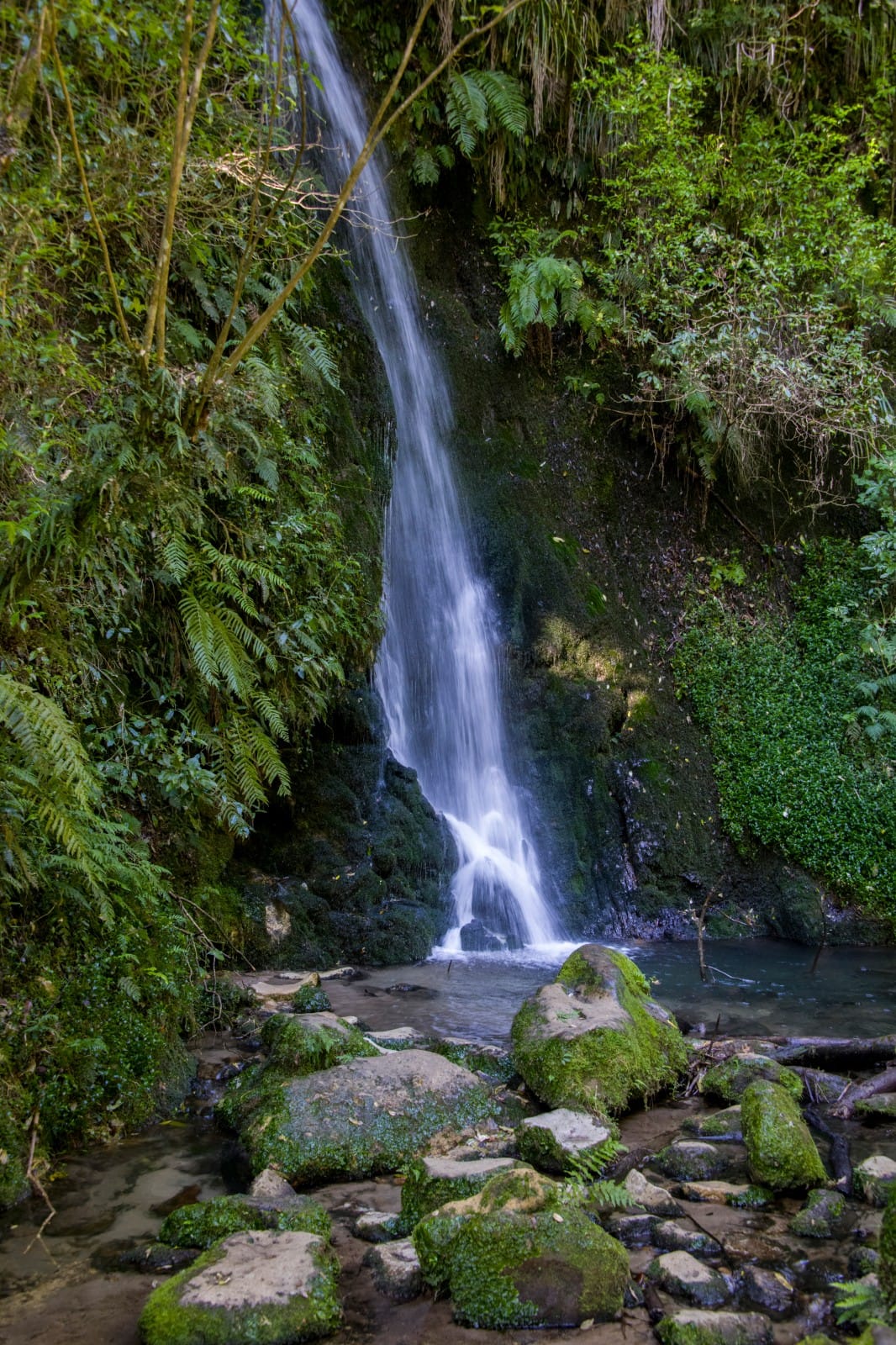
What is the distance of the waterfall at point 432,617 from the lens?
27.8 feet

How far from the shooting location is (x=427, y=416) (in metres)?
10.5

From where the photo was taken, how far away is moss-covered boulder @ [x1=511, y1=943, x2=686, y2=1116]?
4230 mm

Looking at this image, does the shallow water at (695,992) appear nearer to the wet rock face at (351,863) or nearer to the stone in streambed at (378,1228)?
the wet rock face at (351,863)

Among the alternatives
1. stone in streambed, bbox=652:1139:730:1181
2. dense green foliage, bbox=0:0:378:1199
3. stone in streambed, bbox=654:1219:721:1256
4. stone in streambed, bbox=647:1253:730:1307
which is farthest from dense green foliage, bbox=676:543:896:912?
stone in streambed, bbox=647:1253:730:1307

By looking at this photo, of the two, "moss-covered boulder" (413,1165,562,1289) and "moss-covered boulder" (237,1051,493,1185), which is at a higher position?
"moss-covered boulder" (413,1165,562,1289)

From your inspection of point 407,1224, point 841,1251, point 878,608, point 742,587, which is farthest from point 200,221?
point 878,608

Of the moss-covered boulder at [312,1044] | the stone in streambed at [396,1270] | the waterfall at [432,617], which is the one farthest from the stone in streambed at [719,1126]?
the waterfall at [432,617]

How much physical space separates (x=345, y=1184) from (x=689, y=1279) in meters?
1.43

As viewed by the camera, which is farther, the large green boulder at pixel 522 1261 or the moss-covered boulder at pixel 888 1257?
the large green boulder at pixel 522 1261

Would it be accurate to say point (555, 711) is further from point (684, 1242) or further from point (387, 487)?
point (684, 1242)

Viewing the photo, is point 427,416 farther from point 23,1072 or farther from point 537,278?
point 23,1072

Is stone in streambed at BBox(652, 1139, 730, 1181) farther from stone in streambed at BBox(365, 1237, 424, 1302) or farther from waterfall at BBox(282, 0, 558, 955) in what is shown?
waterfall at BBox(282, 0, 558, 955)

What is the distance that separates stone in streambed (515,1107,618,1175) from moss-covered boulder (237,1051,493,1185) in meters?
0.33

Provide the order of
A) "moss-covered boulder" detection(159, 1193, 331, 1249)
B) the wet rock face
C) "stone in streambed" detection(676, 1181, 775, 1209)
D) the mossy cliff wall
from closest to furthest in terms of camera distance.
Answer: "moss-covered boulder" detection(159, 1193, 331, 1249) < "stone in streambed" detection(676, 1181, 775, 1209) < the wet rock face < the mossy cliff wall
